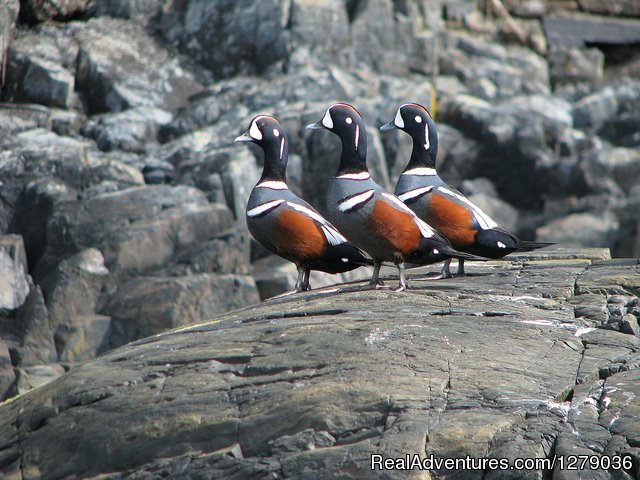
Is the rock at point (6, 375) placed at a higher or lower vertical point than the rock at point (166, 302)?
lower

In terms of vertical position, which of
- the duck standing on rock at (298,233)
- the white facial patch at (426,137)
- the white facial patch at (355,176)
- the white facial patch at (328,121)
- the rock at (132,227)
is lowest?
the rock at (132,227)

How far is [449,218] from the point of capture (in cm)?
732

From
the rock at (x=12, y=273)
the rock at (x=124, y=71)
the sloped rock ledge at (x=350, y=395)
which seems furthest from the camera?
the rock at (x=124, y=71)

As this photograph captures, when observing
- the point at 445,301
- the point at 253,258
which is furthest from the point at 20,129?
the point at 445,301

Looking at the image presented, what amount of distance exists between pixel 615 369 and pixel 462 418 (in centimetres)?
104

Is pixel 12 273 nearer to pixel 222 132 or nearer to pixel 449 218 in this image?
pixel 222 132

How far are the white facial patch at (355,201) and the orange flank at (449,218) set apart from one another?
0.77 meters

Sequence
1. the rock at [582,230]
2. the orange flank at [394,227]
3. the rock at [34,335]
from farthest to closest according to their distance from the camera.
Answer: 1. the rock at [582,230]
2. the rock at [34,335]
3. the orange flank at [394,227]

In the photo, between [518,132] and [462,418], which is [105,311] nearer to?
[462,418]

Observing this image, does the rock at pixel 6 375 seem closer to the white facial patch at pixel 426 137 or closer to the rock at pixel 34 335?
the rock at pixel 34 335

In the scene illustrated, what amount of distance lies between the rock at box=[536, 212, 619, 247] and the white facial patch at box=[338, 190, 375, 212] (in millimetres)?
9966

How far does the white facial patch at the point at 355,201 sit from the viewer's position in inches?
264

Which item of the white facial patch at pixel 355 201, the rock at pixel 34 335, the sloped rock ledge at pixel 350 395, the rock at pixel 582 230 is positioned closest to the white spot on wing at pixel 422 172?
the white facial patch at pixel 355 201

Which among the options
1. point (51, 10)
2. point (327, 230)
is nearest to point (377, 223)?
point (327, 230)
